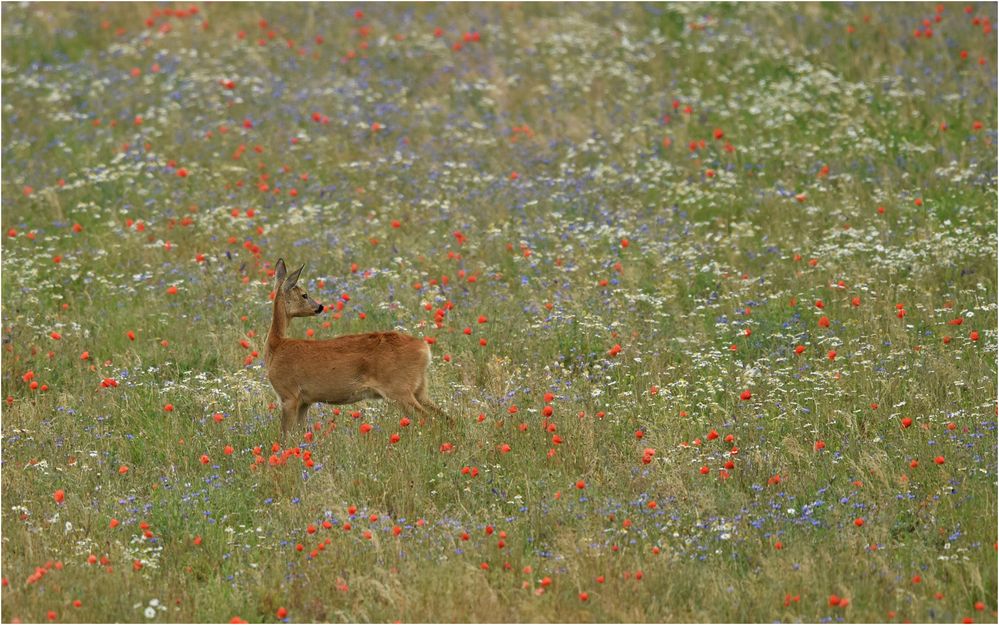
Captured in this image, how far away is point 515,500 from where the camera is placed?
28.6 feet

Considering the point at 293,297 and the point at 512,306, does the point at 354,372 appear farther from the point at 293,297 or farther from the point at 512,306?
the point at 512,306

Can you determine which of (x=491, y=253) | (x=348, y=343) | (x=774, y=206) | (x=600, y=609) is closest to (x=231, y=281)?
(x=491, y=253)

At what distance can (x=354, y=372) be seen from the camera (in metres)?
10.2

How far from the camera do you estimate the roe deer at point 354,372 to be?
33.3 ft

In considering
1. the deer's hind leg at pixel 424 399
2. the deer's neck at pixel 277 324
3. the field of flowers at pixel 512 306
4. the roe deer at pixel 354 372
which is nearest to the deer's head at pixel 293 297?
the deer's neck at pixel 277 324

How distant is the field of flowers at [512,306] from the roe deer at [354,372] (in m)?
0.19

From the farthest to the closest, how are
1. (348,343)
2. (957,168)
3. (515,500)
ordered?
(957,168), (348,343), (515,500)

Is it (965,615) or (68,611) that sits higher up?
(965,615)

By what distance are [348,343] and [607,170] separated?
20.2ft

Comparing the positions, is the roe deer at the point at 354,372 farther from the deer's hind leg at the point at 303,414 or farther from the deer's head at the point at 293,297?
the deer's head at the point at 293,297

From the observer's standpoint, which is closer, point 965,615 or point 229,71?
point 965,615

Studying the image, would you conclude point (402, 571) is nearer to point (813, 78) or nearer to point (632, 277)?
point (632, 277)

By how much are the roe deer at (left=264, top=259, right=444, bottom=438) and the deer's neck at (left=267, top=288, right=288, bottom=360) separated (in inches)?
9.9

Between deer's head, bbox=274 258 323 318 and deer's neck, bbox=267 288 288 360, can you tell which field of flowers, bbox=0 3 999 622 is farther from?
deer's head, bbox=274 258 323 318
